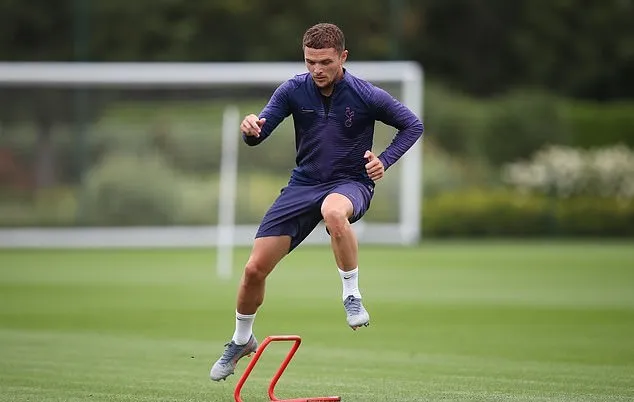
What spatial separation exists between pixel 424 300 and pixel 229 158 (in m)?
5.02

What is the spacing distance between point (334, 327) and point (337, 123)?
595cm

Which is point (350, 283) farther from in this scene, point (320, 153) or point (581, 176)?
point (581, 176)

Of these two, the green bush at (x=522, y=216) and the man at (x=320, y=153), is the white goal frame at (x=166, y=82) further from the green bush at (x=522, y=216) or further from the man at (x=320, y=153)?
the man at (x=320, y=153)

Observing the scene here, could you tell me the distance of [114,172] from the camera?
2542 cm

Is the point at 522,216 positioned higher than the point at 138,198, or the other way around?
the point at 138,198

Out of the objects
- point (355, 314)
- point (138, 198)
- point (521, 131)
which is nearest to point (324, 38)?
point (355, 314)

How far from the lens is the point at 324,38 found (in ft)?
27.6

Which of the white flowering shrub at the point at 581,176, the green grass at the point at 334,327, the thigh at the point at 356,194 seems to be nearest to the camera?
the thigh at the point at 356,194

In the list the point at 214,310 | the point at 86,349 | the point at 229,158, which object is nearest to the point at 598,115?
the point at 229,158

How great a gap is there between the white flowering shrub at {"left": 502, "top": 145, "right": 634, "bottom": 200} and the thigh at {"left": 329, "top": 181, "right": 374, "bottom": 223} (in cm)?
2473

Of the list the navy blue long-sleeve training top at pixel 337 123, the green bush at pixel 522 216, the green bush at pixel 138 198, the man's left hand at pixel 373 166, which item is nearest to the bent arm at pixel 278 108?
the navy blue long-sleeve training top at pixel 337 123

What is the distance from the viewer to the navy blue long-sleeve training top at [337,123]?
8672 mm

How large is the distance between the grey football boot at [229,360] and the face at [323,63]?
1.79 m

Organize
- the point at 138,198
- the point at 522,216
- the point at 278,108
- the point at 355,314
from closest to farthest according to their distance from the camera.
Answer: the point at 355,314 < the point at 278,108 < the point at 138,198 < the point at 522,216
